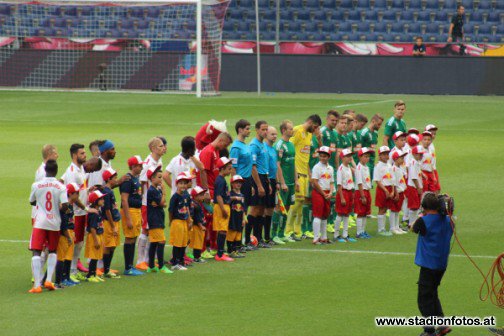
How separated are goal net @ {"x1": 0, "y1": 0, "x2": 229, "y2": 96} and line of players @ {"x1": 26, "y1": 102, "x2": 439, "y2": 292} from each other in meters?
25.1

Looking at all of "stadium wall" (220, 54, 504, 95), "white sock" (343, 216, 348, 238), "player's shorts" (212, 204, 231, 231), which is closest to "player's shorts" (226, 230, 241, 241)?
"player's shorts" (212, 204, 231, 231)

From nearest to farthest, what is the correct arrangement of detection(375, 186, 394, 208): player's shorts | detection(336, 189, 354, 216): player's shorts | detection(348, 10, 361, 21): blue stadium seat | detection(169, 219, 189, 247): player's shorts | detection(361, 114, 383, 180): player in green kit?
detection(169, 219, 189, 247): player's shorts, detection(336, 189, 354, 216): player's shorts, detection(375, 186, 394, 208): player's shorts, detection(361, 114, 383, 180): player in green kit, detection(348, 10, 361, 21): blue stadium seat

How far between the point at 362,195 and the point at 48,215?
234 inches

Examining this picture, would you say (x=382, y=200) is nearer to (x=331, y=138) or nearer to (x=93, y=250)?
(x=331, y=138)

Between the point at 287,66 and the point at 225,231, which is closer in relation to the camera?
the point at 225,231

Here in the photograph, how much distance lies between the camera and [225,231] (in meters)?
15.3

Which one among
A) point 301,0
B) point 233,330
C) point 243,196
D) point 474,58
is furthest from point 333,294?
point 301,0

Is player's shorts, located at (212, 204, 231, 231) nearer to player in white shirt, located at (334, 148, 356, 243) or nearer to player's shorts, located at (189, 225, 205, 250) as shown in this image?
player's shorts, located at (189, 225, 205, 250)

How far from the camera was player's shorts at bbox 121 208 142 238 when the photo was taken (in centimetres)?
1425

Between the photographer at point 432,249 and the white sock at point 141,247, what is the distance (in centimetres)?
498

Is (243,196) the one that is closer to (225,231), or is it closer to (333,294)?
(225,231)

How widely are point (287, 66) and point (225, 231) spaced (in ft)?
101

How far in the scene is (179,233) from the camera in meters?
14.4

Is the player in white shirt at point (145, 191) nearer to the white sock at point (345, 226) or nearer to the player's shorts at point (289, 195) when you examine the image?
the player's shorts at point (289, 195)
